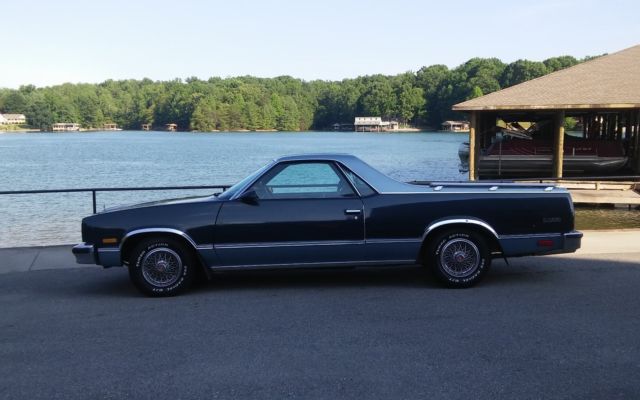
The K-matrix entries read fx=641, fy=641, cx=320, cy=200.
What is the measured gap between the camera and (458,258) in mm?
7176

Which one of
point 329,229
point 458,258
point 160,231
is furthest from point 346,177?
→ point 160,231

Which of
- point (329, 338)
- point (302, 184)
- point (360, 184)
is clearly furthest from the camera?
point (302, 184)

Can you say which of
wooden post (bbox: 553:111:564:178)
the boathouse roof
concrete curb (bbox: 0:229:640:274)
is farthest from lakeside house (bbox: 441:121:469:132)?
concrete curb (bbox: 0:229:640:274)

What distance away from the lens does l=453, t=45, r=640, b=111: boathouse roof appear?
20.2m

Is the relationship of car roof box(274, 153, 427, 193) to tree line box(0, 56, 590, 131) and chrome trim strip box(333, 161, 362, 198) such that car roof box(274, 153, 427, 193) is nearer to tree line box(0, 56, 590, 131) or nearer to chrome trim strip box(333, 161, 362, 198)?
chrome trim strip box(333, 161, 362, 198)

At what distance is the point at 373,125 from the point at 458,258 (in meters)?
179

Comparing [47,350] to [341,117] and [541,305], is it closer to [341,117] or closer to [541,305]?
[541,305]

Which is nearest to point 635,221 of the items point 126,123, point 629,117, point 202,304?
point 629,117

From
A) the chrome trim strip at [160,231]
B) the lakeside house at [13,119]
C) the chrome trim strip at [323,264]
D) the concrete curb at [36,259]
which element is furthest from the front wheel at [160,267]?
the lakeside house at [13,119]

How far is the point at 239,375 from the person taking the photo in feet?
15.4

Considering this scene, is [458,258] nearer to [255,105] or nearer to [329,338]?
[329,338]

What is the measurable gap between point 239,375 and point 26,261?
230 inches

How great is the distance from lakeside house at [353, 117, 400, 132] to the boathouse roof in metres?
158

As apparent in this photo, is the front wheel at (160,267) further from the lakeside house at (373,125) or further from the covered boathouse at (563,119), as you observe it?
the lakeside house at (373,125)
